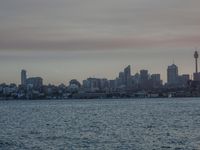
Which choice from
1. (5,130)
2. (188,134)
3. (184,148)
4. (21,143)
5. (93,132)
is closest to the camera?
(184,148)

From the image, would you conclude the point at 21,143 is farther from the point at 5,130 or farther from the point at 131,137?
the point at 5,130

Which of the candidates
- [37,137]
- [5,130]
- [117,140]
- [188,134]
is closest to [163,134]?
[188,134]

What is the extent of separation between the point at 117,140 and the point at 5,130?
25.5m

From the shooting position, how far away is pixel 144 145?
66375 mm

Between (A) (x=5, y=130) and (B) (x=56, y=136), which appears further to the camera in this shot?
(A) (x=5, y=130)

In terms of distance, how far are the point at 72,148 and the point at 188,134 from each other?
18.0 meters

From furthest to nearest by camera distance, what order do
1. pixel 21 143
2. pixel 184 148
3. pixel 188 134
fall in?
pixel 188 134, pixel 21 143, pixel 184 148

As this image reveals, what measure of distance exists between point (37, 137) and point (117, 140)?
34.9ft

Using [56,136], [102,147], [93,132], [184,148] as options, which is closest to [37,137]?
[56,136]

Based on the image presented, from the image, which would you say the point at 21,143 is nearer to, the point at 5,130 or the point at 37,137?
the point at 37,137

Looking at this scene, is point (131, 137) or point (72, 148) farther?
point (131, 137)

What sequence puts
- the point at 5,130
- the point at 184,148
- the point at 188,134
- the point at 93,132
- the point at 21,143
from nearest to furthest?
the point at 184,148 → the point at 21,143 → the point at 188,134 → the point at 93,132 → the point at 5,130

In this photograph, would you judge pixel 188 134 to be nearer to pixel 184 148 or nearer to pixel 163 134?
pixel 163 134

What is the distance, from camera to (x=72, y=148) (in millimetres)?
64438
